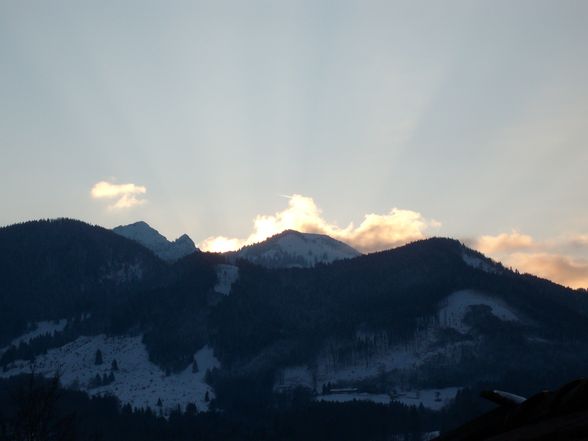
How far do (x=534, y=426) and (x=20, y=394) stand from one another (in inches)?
1276

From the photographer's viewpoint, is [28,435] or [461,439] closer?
[461,439]

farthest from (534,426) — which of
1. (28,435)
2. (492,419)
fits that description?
(28,435)

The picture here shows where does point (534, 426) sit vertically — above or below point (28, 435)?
below

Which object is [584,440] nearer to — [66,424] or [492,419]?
[492,419]

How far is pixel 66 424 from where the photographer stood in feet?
144

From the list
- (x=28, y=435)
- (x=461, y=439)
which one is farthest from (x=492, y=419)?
(x=28, y=435)

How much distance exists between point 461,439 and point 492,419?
1.16 m

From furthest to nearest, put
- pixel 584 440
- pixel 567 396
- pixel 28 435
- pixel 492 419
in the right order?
pixel 28 435, pixel 492 419, pixel 567 396, pixel 584 440

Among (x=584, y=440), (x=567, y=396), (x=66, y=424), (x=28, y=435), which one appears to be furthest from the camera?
(x=66, y=424)

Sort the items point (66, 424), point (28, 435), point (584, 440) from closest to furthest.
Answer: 1. point (584, 440)
2. point (28, 435)
3. point (66, 424)

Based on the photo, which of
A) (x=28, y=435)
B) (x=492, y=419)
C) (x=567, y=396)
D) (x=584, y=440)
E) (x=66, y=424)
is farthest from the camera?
(x=66, y=424)

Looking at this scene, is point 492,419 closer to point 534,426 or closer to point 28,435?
point 534,426

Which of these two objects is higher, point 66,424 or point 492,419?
point 66,424

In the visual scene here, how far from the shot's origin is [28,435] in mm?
40375
